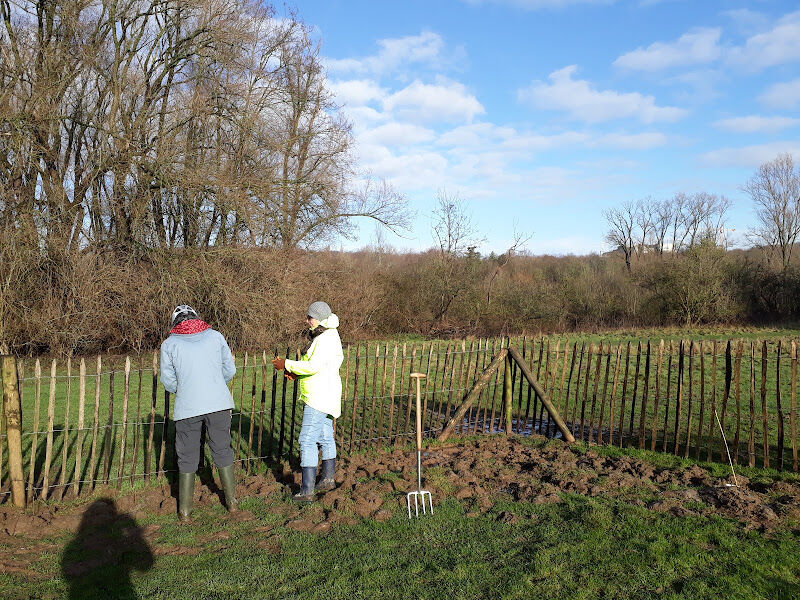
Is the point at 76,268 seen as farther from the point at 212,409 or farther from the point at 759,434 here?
the point at 759,434

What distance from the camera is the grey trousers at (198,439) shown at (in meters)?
4.98

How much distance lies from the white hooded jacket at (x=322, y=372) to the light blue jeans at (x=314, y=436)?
9cm

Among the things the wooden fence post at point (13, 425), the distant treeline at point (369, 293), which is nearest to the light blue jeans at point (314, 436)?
the wooden fence post at point (13, 425)

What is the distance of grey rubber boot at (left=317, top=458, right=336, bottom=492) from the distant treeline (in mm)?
10822

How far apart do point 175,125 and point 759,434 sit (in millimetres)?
16350

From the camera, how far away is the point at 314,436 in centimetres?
539

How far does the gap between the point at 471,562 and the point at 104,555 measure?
8.79ft

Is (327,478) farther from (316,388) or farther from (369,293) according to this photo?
(369,293)

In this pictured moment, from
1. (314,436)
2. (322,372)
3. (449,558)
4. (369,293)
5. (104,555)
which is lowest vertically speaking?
(104,555)

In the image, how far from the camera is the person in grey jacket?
4922 millimetres

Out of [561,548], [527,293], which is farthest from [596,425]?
[527,293]

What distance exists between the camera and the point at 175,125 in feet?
55.9

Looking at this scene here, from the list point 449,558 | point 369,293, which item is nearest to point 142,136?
point 369,293

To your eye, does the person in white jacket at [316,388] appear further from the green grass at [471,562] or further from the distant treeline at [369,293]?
the distant treeline at [369,293]
